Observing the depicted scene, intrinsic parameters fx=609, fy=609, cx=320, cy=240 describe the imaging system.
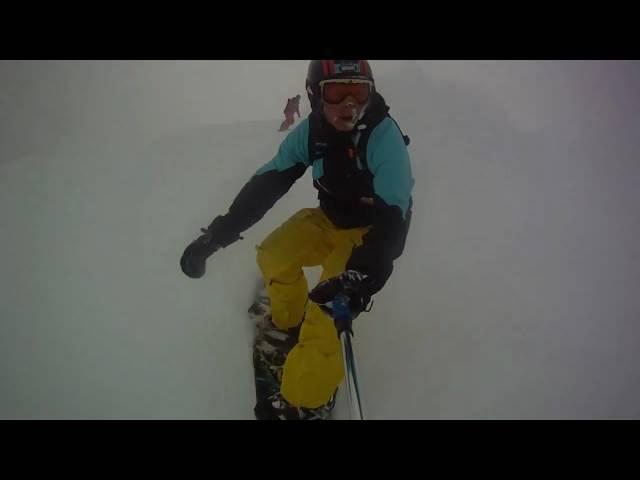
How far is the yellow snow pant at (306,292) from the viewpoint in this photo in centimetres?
133

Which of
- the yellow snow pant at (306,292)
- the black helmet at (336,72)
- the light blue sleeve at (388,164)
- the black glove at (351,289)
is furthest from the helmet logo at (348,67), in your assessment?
the black glove at (351,289)

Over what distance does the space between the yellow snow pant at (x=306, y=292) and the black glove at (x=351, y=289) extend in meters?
0.05

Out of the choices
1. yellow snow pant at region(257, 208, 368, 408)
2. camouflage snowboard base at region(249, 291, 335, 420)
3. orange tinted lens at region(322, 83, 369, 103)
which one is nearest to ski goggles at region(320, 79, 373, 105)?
orange tinted lens at region(322, 83, 369, 103)

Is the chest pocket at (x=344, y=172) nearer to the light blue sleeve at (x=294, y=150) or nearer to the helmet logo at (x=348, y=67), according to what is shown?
the light blue sleeve at (x=294, y=150)

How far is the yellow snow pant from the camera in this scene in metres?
1.33

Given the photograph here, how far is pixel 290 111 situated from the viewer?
Result: 147 centimetres

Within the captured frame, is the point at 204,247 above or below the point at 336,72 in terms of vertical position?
below

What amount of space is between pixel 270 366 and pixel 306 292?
0.62 ft

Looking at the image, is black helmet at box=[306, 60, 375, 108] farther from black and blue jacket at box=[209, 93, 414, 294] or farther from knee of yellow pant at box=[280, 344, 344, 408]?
knee of yellow pant at box=[280, 344, 344, 408]

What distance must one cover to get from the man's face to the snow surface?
157 millimetres

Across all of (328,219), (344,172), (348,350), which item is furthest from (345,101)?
(348,350)

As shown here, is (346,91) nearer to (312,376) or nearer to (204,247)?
(204,247)

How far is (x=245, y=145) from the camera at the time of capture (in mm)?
1496
